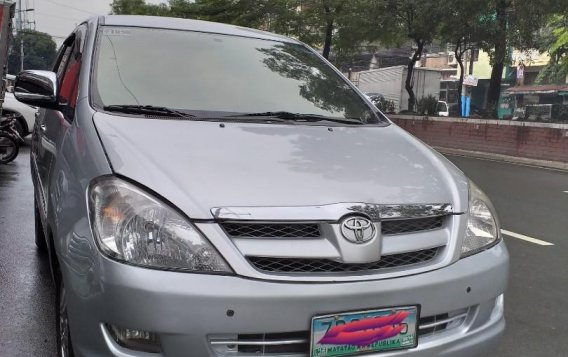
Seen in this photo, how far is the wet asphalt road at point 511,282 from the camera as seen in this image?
323 cm

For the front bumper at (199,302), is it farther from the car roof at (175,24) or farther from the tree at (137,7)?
the tree at (137,7)

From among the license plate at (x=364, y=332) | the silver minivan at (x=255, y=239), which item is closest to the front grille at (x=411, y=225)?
the silver minivan at (x=255, y=239)

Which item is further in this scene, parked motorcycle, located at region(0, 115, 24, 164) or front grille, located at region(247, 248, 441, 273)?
parked motorcycle, located at region(0, 115, 24, 164)

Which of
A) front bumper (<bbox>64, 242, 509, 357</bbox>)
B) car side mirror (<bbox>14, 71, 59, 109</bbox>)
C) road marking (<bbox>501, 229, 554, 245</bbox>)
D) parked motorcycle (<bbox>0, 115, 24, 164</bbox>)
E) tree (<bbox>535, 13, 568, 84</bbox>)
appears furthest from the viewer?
tree (<bbox>535, 13, 568, 84</bbox>)

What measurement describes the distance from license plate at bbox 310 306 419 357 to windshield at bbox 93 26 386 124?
1.23 m

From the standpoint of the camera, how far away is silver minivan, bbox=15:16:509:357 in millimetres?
1843

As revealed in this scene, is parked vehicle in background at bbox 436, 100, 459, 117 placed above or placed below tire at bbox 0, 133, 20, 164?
above

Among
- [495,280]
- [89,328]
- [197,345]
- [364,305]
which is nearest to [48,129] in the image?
[89,328]

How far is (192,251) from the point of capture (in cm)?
189

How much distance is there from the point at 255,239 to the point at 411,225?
631mm

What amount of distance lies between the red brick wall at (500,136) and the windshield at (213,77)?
1222 centimetres

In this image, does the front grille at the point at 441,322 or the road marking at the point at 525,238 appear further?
the road marking at the point at 525,238

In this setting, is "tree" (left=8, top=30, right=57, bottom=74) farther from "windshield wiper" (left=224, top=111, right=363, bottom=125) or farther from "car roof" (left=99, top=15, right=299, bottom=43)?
"windshield wiper" (left=224, top=111, right=363, bottom=125)

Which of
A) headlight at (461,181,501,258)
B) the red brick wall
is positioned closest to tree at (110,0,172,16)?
the red brick wall
